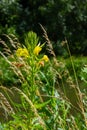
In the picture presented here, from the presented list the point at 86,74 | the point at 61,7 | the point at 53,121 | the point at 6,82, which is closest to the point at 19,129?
the point at 53,121

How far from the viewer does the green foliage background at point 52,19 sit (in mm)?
14617

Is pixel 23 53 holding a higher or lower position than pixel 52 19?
lower

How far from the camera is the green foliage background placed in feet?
48.0

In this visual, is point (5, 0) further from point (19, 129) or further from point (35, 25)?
point (19, 129)

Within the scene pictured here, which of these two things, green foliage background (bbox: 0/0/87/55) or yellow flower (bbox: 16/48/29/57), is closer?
yellow flower (bbox: 16/48/29/57)

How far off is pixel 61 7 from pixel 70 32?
0.92 metres

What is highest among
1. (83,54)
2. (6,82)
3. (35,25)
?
(35,25)

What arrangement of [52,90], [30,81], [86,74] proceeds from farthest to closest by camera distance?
[86,74] → [52,90] → [30,81]

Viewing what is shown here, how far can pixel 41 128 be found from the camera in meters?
2.58

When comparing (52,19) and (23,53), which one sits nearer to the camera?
(23,53)

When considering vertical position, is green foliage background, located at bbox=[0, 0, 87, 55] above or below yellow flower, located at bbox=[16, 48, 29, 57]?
above

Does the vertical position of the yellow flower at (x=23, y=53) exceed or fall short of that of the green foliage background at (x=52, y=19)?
it falls short

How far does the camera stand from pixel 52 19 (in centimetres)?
1470

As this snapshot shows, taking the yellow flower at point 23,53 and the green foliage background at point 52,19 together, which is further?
the green foliage background at point 52,19
